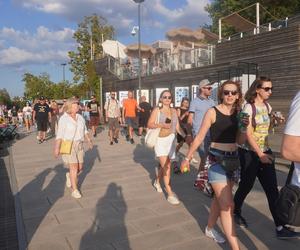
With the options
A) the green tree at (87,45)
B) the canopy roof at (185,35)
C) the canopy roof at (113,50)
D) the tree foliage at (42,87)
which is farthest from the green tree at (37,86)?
the canopy roof at (185,35)

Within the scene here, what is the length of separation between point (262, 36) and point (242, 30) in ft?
8.34

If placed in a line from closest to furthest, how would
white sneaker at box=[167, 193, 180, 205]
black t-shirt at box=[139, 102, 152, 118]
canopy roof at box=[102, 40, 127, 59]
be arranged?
1. white sneaker at box=[167, 193, 180, 205]
2. black t-shirt at box=[139, 102, 152, 118]
3. canopy roof at box=[102, 40, 127, 59]

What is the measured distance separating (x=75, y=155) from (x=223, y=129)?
3139mm

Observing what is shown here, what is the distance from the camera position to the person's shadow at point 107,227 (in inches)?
169

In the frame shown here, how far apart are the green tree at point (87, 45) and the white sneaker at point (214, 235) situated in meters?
33.6

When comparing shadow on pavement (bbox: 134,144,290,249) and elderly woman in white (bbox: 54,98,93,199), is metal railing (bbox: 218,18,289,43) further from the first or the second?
elderly woman in white (bbox: 54,98,93,199)

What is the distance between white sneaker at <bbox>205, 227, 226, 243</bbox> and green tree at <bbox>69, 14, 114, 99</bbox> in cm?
3362

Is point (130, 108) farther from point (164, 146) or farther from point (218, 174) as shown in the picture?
point (218, 174)

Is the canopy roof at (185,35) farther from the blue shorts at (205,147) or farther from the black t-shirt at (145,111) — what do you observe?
the blue shorts at (205,147)

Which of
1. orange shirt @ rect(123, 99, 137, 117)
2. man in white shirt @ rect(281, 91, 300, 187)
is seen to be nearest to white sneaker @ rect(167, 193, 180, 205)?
man in white shirt @ rect(281, 91, 300, 187)

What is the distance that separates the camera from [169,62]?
2033 cm

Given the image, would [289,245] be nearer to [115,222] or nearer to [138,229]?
[138,229]

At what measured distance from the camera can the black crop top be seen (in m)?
3.77

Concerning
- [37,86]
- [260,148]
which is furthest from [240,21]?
[37,86]
